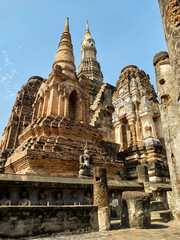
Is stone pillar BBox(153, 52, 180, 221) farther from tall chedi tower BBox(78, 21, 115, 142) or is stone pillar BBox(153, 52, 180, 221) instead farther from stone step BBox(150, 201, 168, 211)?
tall chedi tower BBox(78, 21, 115, 142)

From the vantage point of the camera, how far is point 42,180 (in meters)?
6.17

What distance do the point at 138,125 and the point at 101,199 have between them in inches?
460

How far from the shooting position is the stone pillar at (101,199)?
537 centimetres

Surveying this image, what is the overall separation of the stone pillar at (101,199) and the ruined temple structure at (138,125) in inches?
308

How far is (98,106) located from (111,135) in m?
4.79

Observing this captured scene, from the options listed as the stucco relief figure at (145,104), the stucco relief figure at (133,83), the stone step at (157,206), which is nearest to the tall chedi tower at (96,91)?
the stucco relief figure at (133,83)

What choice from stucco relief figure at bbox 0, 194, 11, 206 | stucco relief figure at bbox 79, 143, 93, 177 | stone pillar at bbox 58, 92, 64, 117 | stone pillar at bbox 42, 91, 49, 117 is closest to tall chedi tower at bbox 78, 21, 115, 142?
stone pillar at bbox 58, 92, 64, 117

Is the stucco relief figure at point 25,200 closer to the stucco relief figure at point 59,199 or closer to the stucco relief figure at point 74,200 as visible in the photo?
the stucco relief figure at point 59,199

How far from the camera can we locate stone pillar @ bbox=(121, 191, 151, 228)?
216 inches

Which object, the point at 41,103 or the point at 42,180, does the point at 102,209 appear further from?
the point at 41,103

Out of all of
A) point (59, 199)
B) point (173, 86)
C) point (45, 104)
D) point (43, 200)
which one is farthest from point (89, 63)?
point (43, 200)

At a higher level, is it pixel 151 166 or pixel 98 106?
pixel 98 106

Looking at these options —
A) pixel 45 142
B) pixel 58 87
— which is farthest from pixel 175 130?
pixel 58 87

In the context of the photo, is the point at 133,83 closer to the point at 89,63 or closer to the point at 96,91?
the point at 96,91
